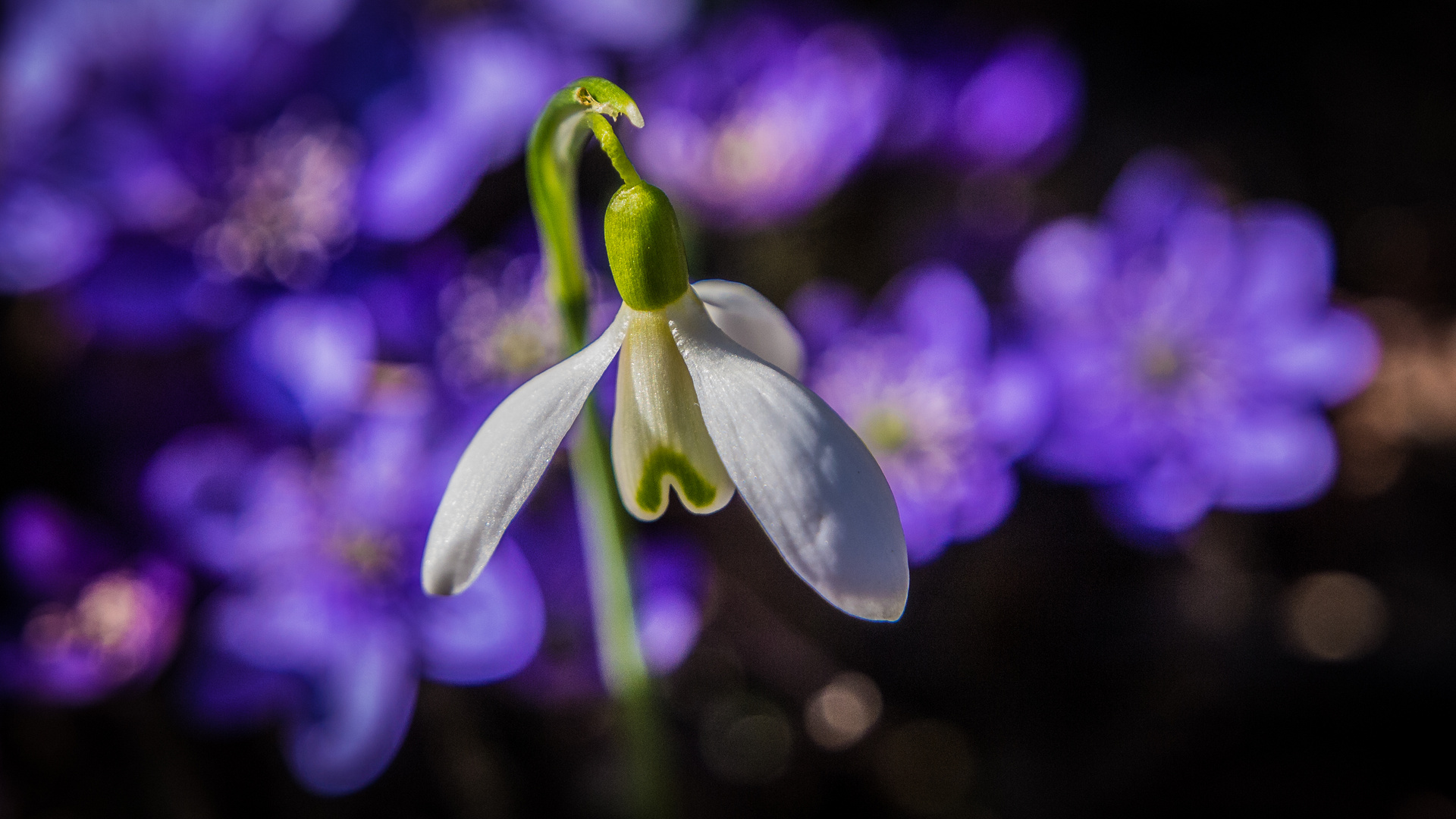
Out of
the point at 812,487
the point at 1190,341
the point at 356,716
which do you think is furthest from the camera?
the point at 1190,341

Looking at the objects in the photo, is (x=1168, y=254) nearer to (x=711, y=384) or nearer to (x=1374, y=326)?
(x=1374, y=326)

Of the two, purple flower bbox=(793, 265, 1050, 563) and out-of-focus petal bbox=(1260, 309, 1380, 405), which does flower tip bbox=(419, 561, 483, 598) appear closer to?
purple flower bbox=(793, 265, 1050, 563)

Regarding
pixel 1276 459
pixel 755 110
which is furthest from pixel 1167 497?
pixel 755 110

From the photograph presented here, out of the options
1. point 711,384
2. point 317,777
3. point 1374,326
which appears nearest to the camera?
point 711,384

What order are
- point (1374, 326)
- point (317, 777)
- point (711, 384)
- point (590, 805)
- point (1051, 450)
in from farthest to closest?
point (1374, 326) < point (590, 805) < point (1051, 450) < point (317, 777) < point (711, 384)

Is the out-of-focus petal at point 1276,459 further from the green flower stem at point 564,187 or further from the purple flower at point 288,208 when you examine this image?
the purple flower at point 288,208

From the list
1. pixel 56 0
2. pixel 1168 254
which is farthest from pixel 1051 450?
pixel 56 0

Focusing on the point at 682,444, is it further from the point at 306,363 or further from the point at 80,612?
the point at 80,612

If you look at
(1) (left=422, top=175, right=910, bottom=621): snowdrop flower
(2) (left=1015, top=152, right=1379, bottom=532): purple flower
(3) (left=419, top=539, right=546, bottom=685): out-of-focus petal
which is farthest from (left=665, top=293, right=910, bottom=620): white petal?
(2) (left=1015, top=152, right=1379, bottom=532): purple flower

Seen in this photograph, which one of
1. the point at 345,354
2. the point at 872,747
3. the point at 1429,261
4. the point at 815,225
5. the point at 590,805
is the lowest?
the point at 590,805
